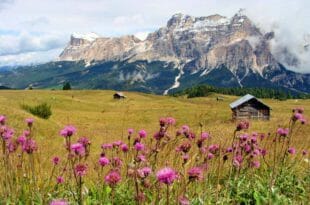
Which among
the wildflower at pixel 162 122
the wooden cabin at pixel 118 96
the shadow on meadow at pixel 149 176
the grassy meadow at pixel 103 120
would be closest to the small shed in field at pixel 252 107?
the grassy meadow at pixel 103 120

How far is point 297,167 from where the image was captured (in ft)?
30.4

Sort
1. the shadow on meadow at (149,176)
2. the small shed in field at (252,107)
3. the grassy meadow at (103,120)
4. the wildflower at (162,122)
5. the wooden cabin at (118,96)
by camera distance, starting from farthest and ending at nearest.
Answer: the wooden cabin at (118,96)
the small shed in field at (252,107)
the grassy meadow at (103,120)
the wildflower at (162,122)
the shadow on meadow at (149,176)

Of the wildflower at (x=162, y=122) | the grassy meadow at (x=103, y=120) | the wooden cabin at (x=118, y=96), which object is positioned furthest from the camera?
the wooden cabin at (x=118, y=96)

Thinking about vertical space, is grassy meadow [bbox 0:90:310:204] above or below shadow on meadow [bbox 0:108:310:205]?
below

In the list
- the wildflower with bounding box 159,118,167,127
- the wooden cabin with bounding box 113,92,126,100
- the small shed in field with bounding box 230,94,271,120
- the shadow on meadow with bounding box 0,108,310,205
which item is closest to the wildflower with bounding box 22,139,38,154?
the shadow on meadow with bounding box 0,108,310,205

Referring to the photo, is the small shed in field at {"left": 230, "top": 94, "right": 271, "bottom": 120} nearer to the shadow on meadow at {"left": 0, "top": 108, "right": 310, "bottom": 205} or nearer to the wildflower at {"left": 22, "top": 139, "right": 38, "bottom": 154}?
the shadow on meadow at {"left": 0, "top": 108, "right": 310, "bottom": 205}

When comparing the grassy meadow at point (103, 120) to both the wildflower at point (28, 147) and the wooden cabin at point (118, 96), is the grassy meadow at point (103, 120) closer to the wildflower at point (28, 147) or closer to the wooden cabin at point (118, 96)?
the wildflower at point (28, 147)

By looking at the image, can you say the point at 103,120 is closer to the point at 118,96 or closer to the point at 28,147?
the point at 118,96

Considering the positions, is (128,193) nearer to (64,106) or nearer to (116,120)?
(116,120)

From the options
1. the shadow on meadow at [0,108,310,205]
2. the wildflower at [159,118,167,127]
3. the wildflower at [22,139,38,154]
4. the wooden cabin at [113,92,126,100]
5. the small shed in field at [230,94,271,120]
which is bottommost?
the wooden cabin at [113,92,126,100]

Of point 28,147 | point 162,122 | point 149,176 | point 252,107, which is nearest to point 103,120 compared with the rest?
point 252,107

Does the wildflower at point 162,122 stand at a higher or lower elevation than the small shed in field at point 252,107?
higher

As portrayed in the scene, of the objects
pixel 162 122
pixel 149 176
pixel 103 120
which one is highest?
pixel 162 122

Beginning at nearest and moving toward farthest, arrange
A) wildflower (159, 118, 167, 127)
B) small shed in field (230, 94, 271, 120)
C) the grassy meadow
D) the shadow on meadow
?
1. the shadow on meadow
2. wildflower (159, 118, 167, 127)
3. the grassy meadow
4. small shed in field (230, 94, 271, 120)
